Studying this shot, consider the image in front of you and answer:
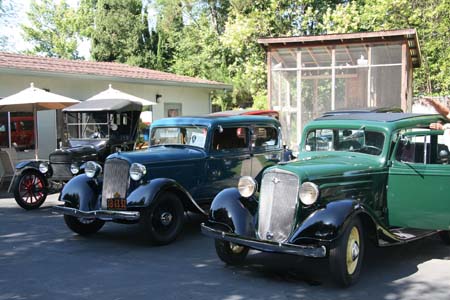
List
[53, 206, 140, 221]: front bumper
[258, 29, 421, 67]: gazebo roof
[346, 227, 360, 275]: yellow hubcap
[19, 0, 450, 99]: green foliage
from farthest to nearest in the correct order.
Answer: [19, 0, 450, 99]: green foliage
[258, 29, 421, 67]: gazebo roof
[53, 206, 140, 221]: front bumper
[346, 227, 360, 275]: yellow hubcap

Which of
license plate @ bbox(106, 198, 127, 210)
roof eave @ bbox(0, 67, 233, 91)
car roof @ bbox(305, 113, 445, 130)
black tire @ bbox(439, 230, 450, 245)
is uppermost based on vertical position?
roof eave @ bbox(0, 67, 233, 91)

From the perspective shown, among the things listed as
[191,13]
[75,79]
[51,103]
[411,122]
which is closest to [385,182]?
[411,122]

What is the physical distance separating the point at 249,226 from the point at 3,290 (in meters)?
2.50

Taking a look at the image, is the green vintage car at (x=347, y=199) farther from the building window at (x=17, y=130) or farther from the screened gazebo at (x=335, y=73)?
the building window at (x=17, y=130)

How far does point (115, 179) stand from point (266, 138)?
9.35ft

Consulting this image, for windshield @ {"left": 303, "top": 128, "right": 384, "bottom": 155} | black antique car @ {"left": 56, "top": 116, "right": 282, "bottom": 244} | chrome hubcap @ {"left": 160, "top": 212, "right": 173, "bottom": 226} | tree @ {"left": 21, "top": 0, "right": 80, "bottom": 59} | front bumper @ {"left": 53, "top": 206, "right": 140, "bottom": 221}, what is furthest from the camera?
tree @ {"left": 21, "top": 0, "right": 80, "bottom": 59}

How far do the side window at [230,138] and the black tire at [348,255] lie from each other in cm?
311

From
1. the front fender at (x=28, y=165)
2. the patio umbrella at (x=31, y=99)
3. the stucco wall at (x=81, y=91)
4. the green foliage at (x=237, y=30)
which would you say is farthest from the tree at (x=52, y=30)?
the front fender at (x=28, y=165)

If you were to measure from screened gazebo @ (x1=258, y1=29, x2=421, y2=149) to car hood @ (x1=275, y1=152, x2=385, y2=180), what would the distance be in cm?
837

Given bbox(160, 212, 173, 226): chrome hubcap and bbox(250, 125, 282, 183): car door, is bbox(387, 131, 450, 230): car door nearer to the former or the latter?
bbox(250, 125, 282, 183): car door

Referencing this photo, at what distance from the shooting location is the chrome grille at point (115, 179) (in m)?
6.52

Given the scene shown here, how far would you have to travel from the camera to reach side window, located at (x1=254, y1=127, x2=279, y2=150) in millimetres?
8078

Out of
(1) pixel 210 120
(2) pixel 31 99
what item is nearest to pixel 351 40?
(1) pixel 210 120

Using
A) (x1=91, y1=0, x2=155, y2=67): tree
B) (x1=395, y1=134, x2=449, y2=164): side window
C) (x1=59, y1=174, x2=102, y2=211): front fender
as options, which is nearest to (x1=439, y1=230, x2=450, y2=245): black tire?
(x1=395, y1=134, x2=449, y2=164): side window
